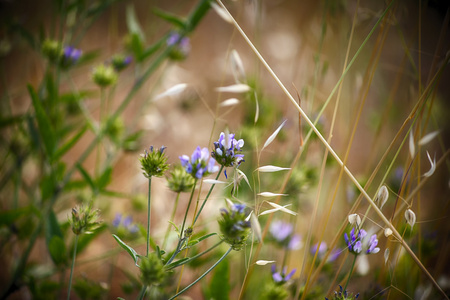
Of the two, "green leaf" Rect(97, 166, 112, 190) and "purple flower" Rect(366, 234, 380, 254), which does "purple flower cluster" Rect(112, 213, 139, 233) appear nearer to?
"green leaf" Rect(97, 166, 112, 190)

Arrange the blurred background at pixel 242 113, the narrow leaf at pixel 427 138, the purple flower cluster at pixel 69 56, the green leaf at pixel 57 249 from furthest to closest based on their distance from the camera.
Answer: the purple flower cluster at pixel 69 56, the blurred background at pixel 242 113, the green leaf at pixel 57 249, the narrow leaf at pixel 427 138

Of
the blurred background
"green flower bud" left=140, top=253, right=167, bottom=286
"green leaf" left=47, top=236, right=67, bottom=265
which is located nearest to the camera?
"green flower bud" left=140, top=253, right=167, bottom=286

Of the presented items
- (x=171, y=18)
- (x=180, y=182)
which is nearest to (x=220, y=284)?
(x=180, y=182)

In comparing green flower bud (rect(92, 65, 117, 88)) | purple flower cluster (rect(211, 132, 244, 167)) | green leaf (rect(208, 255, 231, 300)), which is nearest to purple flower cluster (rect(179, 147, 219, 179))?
purple flower cluster (rect(211, 132, 244, 167))

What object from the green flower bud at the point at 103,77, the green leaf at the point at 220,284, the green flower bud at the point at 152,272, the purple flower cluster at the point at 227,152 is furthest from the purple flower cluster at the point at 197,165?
the green flower bud at the point at 103,77

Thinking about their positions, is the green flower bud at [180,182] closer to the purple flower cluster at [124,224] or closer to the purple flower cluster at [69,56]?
the purple flower cluster at [124,224]

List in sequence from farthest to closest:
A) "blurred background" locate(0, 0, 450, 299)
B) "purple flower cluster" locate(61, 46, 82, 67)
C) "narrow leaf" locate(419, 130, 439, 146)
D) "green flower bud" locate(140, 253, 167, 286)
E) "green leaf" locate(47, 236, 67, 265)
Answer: "purple flower cluster" locate(61, 46, 82, 67) < "blurred background" locate(0, 0, 450, 299) < "green leaf" locate(47, 236, 67, 265) < "narrow leaf" locate(419, 130, 439, 146) < "green flower bud" locate(140, 253, 167, 286)

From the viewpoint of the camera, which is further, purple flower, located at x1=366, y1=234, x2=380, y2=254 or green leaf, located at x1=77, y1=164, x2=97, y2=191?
green leaf, located at x1=77, y1=164, x2=97, y2=191

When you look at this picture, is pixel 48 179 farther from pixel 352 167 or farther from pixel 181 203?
pixel 352 167
